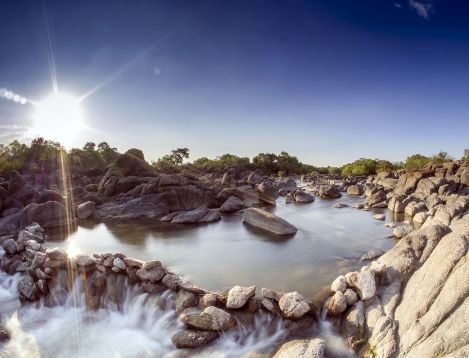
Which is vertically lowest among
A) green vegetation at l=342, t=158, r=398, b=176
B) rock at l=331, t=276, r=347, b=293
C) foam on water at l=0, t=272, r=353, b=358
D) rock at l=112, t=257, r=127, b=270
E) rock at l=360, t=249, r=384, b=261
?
foam on water at l=0, t=272, r=353, b=358

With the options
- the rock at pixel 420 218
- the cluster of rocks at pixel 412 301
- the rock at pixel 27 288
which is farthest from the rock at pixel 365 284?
the rock at pixel 420 218

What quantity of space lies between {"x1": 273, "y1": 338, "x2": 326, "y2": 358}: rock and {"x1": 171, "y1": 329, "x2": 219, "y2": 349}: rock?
2204mm

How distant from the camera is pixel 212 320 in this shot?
32.6ft

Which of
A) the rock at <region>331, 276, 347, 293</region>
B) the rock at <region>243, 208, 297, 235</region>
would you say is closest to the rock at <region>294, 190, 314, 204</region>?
the rock at <region>243, 208, 297, 235</region>

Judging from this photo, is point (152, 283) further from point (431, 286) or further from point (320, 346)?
point (431, 286)

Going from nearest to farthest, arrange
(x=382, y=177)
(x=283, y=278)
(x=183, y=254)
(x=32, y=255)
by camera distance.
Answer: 1. (x=283, y=278)
2. (x=32, y=255)
3. (x=183, y=254)
4. (x=382, y=177)

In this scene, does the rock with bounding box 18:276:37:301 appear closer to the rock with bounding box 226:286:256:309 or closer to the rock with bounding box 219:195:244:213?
the rock with bounding box 226:286:256:309

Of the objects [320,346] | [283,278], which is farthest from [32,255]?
[320,346]

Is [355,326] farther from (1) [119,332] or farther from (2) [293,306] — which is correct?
(1) [119,332]

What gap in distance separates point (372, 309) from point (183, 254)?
41.3 ft

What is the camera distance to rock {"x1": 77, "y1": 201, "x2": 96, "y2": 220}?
33075 millimetres

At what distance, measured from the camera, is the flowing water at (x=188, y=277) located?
10.2m

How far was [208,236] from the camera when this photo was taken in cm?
2453

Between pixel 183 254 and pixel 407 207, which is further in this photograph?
pixel 407 207
